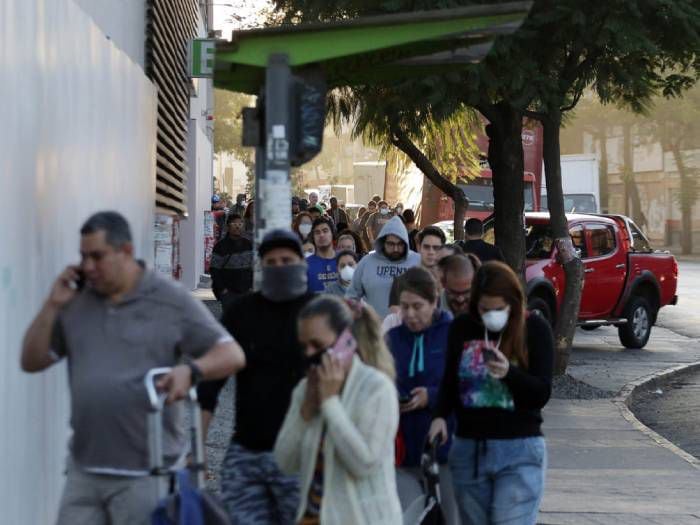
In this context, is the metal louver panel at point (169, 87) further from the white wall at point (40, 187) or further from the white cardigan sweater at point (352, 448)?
the white cardigan sweater at point (352, 448)

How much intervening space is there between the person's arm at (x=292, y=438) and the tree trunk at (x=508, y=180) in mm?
11297

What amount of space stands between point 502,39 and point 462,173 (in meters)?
13.9

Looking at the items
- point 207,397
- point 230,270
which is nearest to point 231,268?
point 230,270

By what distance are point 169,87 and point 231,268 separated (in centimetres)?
382

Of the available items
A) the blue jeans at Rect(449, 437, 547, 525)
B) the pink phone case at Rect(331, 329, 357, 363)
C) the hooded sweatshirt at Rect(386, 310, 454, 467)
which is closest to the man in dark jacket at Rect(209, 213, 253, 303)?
the hooded sweatshirt at Rect(386, 310, 454, 467)

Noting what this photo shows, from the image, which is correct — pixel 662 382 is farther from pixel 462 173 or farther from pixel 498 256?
pixel 462 173

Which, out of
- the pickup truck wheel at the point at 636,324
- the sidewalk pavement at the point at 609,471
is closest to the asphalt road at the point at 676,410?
the sidewalk pavement at the point at 609,471

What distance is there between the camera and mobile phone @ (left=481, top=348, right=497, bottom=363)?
594 centimetres

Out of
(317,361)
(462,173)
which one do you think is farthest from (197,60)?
(317,361)

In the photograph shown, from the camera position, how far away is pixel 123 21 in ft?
44.0

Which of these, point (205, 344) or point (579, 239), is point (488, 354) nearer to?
point (205, 344)

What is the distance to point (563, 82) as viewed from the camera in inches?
575

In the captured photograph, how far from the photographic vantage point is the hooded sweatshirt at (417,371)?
6574 mm

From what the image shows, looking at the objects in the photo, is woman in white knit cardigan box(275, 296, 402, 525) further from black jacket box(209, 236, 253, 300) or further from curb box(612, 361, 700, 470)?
black jacket box(209, 236, 253, 300)
